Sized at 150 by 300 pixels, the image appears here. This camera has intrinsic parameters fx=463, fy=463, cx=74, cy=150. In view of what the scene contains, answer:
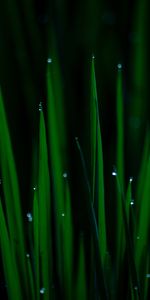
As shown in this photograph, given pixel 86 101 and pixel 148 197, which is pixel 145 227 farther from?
pixel 86 101

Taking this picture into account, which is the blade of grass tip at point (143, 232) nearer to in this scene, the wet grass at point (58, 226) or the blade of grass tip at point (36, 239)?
the wet grass at point (58, 226)

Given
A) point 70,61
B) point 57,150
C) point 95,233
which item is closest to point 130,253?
point 95,233

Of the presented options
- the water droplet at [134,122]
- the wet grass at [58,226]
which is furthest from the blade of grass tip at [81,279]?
the water droplet at [134,122]

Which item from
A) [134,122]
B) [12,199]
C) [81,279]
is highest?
[134,122]

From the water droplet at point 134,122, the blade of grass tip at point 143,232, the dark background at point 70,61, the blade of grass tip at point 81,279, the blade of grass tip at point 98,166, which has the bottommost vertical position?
the blade of grass tip at point 81,279

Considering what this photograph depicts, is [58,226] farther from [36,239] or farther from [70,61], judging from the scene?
[70,61]

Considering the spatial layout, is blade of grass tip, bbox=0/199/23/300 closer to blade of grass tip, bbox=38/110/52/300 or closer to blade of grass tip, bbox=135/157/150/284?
blade of grass tip, bbox=38/110/52/300

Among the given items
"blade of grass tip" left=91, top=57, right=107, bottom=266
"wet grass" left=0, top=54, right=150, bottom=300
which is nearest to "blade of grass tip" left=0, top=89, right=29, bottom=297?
"wet grass" left=0, top=54, right=150, bottom=300
